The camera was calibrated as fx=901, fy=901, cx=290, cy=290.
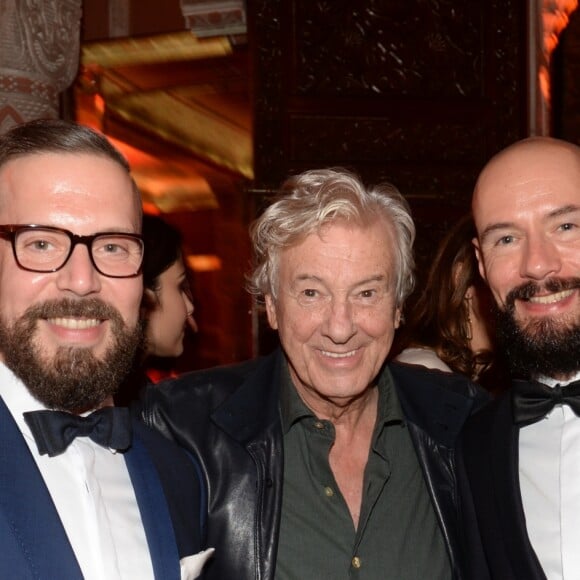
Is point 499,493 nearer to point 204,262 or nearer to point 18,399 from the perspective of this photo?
point 18,399

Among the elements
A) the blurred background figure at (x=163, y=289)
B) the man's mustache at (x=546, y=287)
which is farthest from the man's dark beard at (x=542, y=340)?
the blurred background figure at (x=163, y=289)

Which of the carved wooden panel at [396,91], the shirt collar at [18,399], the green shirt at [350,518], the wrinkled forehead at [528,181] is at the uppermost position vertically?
the carved wooden panel at [396,91]

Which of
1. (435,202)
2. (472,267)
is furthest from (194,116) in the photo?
(472,267)

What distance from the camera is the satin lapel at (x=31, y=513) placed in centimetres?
161

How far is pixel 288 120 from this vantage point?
471 centimetres

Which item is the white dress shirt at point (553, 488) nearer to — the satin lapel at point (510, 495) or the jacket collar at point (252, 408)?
the satin lapel at point (510, 495)

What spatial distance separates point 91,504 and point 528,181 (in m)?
1.29

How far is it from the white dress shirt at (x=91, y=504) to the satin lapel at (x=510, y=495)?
0.83m

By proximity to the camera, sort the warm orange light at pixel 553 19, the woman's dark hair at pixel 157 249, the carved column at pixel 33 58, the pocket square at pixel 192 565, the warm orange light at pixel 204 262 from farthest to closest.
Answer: the warm orange light at pixel 204 262, the warm orange light at pixel 553 19, the carved column at pixel 33 58, the woman's dark hair at pixel 157 249, the pocket square at pixel 192 565

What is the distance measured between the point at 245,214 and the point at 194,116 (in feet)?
2.22

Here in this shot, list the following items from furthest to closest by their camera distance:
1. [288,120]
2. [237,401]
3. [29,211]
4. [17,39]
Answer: [288,120] → [17,39] → [237,401] → [29,211]

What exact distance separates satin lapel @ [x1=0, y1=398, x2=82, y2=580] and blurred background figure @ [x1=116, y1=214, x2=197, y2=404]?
166cm

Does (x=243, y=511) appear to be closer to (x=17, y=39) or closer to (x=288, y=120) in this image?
(x=17, y=39)

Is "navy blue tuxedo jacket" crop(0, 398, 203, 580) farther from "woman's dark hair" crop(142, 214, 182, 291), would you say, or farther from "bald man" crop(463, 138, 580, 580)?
"woman's dark hair" crop(142, 214, 182, 291)
